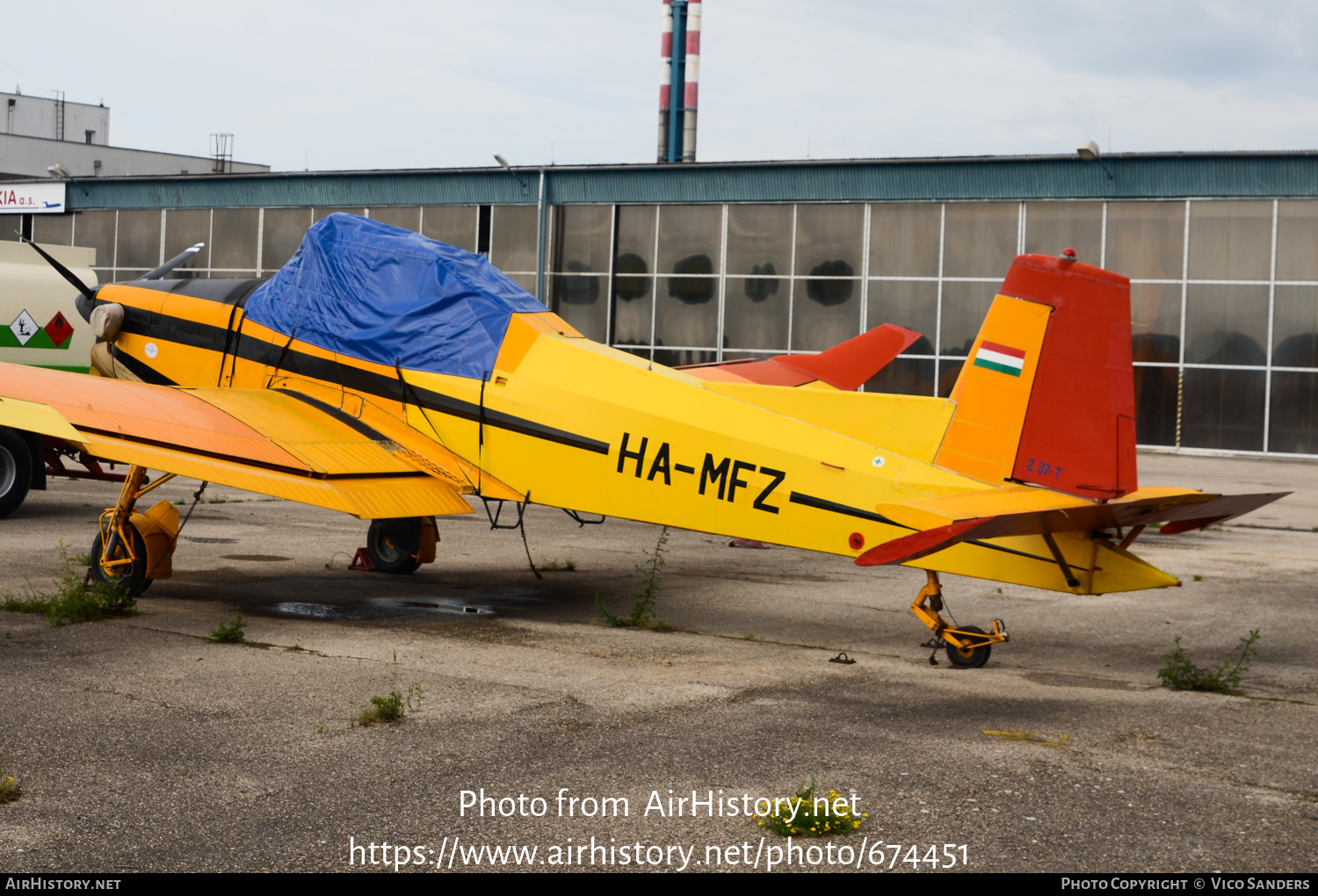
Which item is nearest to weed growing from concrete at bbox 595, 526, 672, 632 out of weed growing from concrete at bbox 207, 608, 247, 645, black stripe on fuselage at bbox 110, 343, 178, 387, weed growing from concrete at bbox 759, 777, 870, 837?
weed growing from concrete at bbox 207, 608, 247, 645

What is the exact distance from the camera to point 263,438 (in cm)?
941

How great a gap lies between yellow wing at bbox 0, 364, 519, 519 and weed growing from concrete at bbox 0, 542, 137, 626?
1114 millimetres

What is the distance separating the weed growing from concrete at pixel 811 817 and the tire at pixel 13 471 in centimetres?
1252

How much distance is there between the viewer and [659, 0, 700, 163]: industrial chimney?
49312 mm

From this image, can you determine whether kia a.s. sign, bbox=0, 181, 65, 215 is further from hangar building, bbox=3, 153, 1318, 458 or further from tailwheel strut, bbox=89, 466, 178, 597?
tailwheel strut, bbox=89, 466, 178, 597

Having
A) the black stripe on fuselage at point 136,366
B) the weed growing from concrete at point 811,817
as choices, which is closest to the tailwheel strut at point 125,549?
the black stripe on fuselage at point 136,366

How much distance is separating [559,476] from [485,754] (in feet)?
12.2

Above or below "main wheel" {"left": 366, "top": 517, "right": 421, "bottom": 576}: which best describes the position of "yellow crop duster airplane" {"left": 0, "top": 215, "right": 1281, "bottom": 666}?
above

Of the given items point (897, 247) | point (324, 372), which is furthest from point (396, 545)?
point (897, 247)

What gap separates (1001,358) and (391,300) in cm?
527
